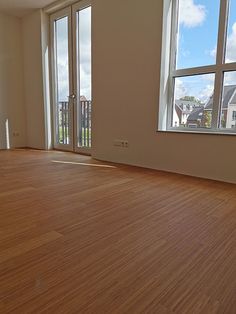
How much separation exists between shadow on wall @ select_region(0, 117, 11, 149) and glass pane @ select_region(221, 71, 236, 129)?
4.42m

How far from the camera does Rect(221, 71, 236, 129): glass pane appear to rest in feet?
9.12

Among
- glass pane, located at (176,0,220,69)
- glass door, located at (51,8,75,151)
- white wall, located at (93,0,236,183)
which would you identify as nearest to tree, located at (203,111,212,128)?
white wall, located at (93,0,236,183)

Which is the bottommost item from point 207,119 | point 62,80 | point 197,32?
point 207,119

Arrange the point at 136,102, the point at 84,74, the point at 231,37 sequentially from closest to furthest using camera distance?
the point at 231,37 → the point at 136,102 → the point at 84,74

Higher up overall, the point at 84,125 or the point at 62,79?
the point at 62,79

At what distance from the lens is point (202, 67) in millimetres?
2939

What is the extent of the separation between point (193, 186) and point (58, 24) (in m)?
4.26

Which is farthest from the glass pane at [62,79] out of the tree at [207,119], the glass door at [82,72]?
the tree at [207,119]

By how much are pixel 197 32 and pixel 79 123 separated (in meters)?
2.62

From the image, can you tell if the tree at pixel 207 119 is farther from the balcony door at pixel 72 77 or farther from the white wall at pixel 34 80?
the white wall at pixel 34 80

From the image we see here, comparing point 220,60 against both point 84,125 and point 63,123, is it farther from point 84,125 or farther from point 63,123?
point 63,123

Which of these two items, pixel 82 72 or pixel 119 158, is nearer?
pixel 119 158

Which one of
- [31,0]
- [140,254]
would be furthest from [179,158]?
[31,0]

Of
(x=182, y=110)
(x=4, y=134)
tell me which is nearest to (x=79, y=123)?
(x=4, y=134)
